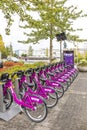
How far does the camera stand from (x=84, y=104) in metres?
7.50

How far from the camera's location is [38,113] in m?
5.82

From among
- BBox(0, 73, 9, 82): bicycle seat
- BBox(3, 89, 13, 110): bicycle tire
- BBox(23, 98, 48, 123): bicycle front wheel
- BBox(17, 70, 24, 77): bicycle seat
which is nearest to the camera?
BBox(23, 98, 48, 123): bicycle front wheel

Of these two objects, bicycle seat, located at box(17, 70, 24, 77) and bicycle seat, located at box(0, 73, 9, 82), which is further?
bicycle seat, located at box(17, 70, 24, 77)

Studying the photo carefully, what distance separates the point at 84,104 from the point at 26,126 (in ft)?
8.72

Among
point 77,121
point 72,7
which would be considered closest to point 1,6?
point 77,121

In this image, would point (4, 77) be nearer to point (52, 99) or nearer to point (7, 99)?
point (7, 99)

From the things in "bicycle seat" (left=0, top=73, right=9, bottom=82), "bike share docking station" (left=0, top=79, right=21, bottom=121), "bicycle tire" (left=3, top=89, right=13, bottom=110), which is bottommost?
"bike share docking station" (left=0, top=79, right=21, bottom=121)

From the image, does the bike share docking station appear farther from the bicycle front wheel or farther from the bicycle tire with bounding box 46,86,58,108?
the bicycle tire with bounding box 46,86,58,108

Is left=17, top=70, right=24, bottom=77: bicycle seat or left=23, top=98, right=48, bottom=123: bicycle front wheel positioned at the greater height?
left=17, top=70, right=24, bottom=77: bicycle seat

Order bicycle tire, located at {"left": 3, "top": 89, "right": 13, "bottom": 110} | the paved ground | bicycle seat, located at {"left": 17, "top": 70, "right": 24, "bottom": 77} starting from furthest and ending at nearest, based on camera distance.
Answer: bicycle seat, located at {"left": 17, "top": 70, "right": 24, "bottom": 77} → bicycle tire, located at {"left": 3, "top": 89, "right": 13, "bottom": 110} → the paved ground

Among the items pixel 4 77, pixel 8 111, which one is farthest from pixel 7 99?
pixel 4 77

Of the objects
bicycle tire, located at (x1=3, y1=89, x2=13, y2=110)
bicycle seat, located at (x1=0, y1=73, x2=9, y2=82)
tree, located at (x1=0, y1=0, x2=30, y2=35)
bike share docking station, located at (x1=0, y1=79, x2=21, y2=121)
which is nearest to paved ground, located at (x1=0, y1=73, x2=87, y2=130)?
bike share docking station, located at (x1=0, y1=79, x2=21, y2=121)

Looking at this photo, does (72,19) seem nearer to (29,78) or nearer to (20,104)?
(29,78)

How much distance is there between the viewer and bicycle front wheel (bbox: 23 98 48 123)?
565 cm
